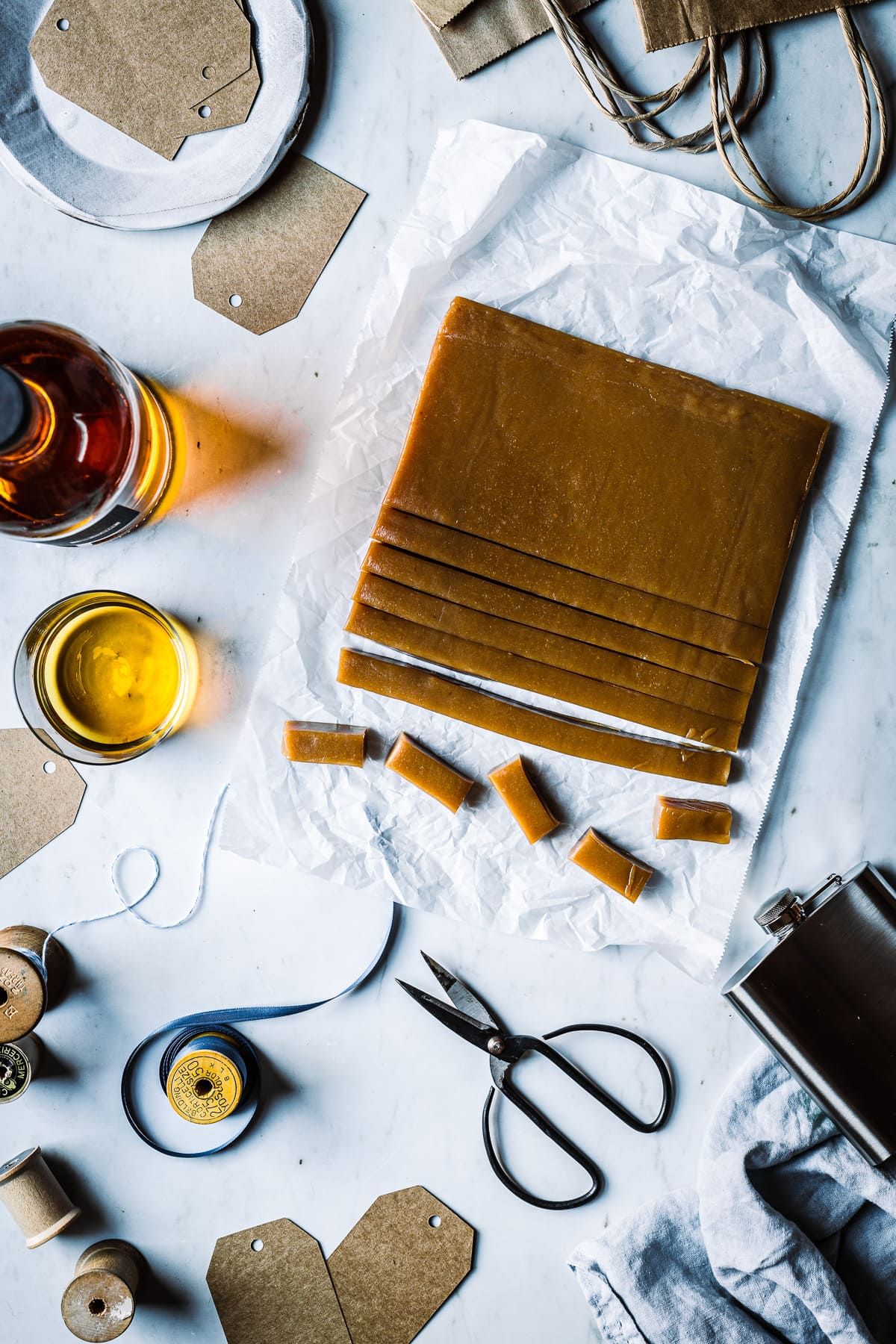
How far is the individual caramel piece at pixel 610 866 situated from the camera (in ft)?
3.55

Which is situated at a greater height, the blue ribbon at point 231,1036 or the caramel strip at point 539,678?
the caramel strip at point 539,678

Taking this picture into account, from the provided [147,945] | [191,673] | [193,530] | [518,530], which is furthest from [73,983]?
[518,530]

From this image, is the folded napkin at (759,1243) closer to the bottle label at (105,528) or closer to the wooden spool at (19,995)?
the wooden spool at (19,995)

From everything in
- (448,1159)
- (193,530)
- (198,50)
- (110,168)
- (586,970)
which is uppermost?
(198,50)

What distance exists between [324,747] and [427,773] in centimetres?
12

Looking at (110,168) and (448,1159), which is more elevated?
(110,168)

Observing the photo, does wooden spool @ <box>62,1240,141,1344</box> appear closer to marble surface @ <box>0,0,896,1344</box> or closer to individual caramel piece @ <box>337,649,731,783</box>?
marble surface @ <box>0,0,896,1344</box>

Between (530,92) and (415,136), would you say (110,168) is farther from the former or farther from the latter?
(530,92)

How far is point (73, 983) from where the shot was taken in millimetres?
1178

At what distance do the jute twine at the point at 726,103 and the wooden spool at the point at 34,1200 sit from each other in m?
1.41

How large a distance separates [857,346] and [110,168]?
884 mm

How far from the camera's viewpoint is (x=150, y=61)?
107cm

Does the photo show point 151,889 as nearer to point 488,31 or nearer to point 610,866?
point 610,866

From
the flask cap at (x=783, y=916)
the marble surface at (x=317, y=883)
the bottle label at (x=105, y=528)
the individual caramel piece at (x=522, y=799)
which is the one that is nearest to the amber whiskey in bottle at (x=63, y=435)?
the bottle label at (x=105, y=528)
